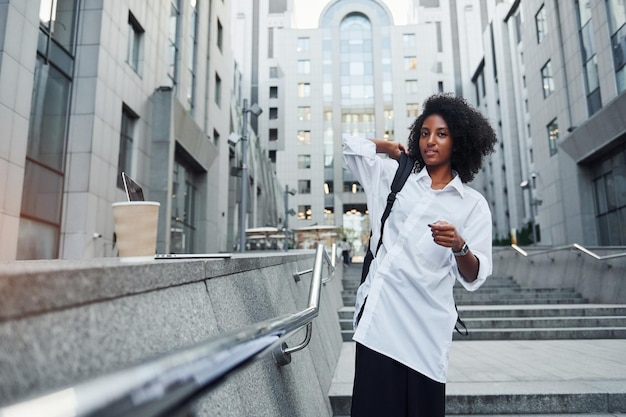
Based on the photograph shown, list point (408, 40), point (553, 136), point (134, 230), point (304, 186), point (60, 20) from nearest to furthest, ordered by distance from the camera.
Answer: point (134, 230), point (60, 20), point (553, 136), point (304, 186), point (408, 40)

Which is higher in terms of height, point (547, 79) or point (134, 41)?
point (547, 79)

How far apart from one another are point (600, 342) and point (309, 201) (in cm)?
4711

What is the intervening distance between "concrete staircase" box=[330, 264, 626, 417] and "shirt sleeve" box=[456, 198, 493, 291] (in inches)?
97.9

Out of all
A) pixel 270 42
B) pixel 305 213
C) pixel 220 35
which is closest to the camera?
pixel 220 35

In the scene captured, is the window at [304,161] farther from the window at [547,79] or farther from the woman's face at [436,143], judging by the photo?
the woman's face at [436,143]

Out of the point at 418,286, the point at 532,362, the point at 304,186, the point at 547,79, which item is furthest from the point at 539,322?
the point at 304,186

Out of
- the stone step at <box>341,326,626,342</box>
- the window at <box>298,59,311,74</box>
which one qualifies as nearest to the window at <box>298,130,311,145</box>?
the window at <box>298,59,311,74</box>

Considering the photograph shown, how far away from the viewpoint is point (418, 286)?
2.13 metres

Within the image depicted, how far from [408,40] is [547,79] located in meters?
37.0

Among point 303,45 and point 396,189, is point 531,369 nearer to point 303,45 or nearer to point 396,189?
point 396,189

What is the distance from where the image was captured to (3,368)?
2.43 feet

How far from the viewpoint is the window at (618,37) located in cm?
1697

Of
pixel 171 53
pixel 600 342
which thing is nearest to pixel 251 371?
pixel 600 342

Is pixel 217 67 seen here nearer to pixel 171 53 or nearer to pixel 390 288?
pixel 171 53
